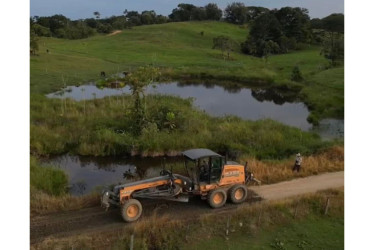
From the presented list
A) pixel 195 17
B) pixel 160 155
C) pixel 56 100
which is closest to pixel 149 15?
pixel 195 17

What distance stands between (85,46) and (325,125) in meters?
61.7

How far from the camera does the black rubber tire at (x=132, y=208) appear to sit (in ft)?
48.1

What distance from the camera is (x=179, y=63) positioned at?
230 feet

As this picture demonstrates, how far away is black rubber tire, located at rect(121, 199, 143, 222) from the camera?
14.7 m

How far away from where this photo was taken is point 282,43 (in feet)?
288

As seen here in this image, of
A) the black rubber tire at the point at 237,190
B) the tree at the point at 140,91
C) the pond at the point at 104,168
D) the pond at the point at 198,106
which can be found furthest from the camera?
the tree at the point at 140,91

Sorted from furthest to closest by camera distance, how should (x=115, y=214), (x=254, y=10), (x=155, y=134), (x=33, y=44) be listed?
(x=254, y=10), (x=33, y=44), (x=155, y=134), (x=115, y=214)

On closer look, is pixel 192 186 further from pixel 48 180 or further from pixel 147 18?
pixel 147 18

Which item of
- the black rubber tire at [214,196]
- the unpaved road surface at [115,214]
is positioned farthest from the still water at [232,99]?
the black rubber tire at [214,196]

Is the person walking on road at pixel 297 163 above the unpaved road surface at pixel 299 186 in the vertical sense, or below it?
above

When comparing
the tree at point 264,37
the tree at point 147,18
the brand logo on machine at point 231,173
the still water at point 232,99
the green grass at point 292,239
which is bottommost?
the green grass at point 292,239

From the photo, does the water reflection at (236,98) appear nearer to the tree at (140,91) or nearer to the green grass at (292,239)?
the tree at (140,91)

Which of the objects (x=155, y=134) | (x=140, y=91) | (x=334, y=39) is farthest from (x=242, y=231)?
(x=334, y=39)

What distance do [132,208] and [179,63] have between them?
57.0 m
